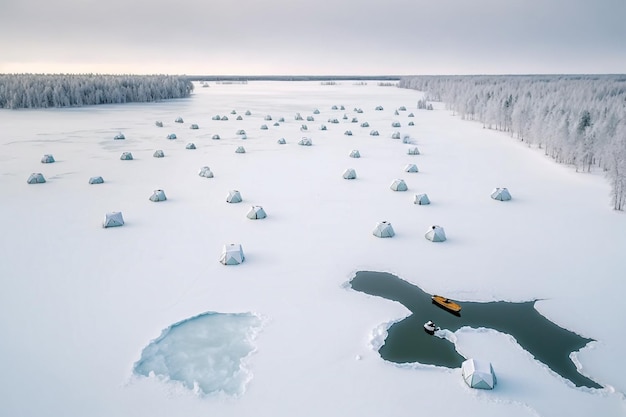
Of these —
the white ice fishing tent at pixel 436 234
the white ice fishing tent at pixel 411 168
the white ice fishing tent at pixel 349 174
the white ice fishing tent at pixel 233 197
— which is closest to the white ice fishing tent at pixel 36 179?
the white ice fishing tent at pixel 233 197

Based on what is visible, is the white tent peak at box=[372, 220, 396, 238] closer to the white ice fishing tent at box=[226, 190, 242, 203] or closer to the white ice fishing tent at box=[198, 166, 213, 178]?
the white ice fishing tent at box=[226, 190, 242, 203]

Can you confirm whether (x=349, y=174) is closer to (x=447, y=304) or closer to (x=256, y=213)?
(x=256, y=213)

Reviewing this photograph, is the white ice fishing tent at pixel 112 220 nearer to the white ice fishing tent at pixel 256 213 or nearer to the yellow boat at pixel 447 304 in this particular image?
the white ice fishing tent at pixel 256 213

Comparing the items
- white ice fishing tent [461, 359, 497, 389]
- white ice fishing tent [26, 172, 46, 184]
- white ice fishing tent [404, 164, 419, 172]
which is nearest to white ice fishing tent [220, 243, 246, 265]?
white ice fishing tent [461, 359, 497, 389]

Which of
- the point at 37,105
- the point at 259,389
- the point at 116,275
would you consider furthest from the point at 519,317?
the point at 37,105

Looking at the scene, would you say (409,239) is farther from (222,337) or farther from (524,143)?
(524,143)

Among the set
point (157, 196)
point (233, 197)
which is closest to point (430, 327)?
point (233, 197)
